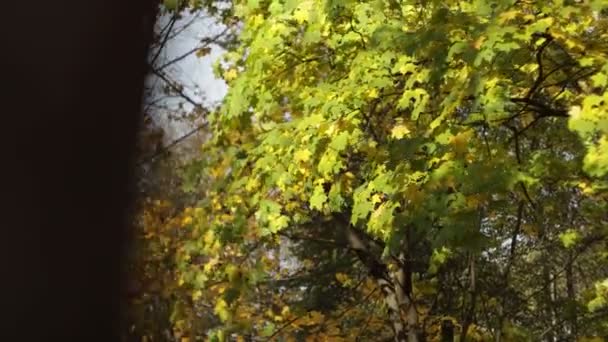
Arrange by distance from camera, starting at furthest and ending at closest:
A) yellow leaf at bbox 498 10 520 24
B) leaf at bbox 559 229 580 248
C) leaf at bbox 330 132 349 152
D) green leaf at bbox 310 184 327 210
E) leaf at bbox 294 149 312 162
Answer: leaf at bbox 559 229 580 248 → green leaf at bbox 310 184 327 210 → leaf at bbox 294 149 312 162 → leaf at bbox 330 132 349 152 → yellow leaf at bbox 498 10 520 24

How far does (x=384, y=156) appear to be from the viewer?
214 inches

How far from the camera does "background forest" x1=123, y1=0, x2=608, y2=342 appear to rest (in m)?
4.41

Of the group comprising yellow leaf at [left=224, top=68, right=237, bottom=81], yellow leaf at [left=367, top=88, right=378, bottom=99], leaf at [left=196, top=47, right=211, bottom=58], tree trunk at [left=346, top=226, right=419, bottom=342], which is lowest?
tree trunk at [left=346, top=226, right=419, bottom=342]

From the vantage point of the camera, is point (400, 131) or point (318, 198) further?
point (318, 198)

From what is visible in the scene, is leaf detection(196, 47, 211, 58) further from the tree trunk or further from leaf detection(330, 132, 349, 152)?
leaf detection(330, 132, 349, 152)

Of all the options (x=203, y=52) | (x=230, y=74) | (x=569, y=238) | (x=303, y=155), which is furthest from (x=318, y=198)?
(x=569, y=238)

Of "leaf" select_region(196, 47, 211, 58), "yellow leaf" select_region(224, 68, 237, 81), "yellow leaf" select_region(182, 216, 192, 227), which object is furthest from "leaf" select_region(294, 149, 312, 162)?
"leaf" select_region(196, 47, 211, 58)

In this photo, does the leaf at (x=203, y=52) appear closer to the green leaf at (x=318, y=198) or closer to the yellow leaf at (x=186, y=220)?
the yellow leaf at (x=186, y=220)

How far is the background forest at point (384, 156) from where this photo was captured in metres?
4.41

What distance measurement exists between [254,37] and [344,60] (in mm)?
808

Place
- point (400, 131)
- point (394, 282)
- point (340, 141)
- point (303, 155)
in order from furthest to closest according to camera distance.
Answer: point (394, 282), point (400, 131), point (303, 155), point (340, 141)

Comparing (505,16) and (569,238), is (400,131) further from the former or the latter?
(569,238)

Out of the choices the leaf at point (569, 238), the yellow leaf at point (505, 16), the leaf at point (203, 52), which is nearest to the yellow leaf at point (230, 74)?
the leaf at point (203, 52)

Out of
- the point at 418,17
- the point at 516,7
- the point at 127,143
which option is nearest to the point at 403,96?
the point at 418,17
